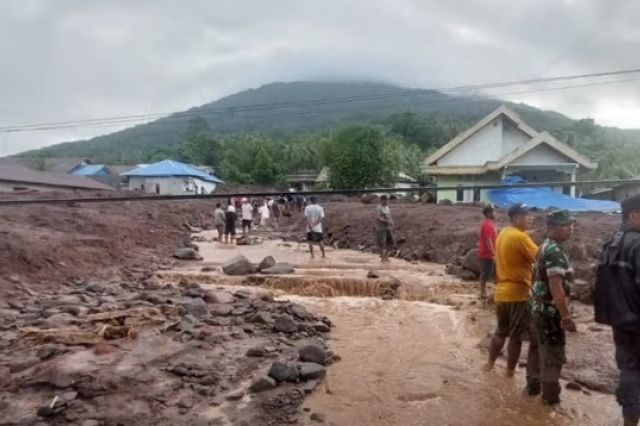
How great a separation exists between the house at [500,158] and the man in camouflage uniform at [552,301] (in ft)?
68.7

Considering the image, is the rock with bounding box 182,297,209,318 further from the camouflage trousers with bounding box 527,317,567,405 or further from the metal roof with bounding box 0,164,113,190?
the metal roof with bounding box 0,164,113,190

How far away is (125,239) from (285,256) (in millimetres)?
5377

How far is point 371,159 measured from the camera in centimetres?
3186

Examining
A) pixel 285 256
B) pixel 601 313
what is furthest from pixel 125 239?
pixel 601 313

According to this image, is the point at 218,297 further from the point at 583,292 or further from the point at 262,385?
the point at 583,292

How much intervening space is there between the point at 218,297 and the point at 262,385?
4.31m

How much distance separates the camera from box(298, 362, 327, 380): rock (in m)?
6.52

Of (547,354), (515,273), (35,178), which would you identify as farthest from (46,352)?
(35,178)

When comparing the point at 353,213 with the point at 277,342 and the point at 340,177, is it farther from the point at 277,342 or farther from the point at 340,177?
the point at 277,342

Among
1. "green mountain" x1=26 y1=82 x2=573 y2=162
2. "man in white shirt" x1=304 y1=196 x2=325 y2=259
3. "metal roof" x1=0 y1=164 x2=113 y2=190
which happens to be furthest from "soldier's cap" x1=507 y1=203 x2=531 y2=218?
"green mountain" x1=26 y1=82 x2=573 y2=162

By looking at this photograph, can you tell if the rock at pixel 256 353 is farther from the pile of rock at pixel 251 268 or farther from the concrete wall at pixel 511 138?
the concrete wall at pixel 511 138

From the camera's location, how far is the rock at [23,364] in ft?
21.2

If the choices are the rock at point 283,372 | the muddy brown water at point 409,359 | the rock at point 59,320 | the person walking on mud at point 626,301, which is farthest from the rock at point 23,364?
the person walking on mud at point 626,301

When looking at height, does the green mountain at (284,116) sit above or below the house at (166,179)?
above
